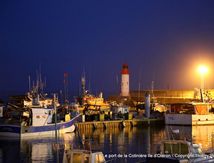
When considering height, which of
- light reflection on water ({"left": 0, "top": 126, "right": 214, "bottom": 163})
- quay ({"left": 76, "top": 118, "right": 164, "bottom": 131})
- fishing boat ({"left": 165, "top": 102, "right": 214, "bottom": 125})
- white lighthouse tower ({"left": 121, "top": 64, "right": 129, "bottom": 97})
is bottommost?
light reflection on water ({"left": 0, "top": 126, "right": 214, "bottom": 163})

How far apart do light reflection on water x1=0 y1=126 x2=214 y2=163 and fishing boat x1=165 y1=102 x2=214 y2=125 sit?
6.14 meters

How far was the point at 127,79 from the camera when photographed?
307 ft

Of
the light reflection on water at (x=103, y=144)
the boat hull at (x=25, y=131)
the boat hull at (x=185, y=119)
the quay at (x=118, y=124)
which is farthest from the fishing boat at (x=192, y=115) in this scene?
the boat hull at (x=25, y=131)

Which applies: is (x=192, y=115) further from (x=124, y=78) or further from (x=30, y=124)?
(x=30, y=124)

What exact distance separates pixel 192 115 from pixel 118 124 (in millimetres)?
12226

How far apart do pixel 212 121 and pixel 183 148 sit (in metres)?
49.6

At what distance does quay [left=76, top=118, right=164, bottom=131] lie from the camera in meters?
64.3

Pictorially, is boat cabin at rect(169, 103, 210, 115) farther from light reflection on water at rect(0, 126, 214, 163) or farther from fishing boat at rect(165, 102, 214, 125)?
light reflection on water at rect(0, 126, 214, 163)

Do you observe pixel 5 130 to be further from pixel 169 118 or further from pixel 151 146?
pixel 169 118

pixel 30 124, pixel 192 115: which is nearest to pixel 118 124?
pixel 192 115

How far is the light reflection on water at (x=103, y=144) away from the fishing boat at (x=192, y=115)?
6.14 meters

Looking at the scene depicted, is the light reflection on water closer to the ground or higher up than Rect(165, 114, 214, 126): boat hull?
closer to the ground

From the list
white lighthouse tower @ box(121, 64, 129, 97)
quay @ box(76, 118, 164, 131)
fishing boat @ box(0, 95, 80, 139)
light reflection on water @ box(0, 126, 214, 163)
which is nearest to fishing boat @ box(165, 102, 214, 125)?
quay @ box(76, 118, 164, 131)

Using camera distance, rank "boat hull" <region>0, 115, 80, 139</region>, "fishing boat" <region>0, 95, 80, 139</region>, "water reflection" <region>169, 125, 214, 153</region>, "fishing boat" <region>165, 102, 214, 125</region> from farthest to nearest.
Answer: "fishing boat" <region>165, 102, 214, 125</region>, "fishing boat" <region>0, 95, 80, 139</region>, "boat hull" <region>0, 115, 80, 139</region>, "water reflection" <region>169, 125, 214, 153</region>
